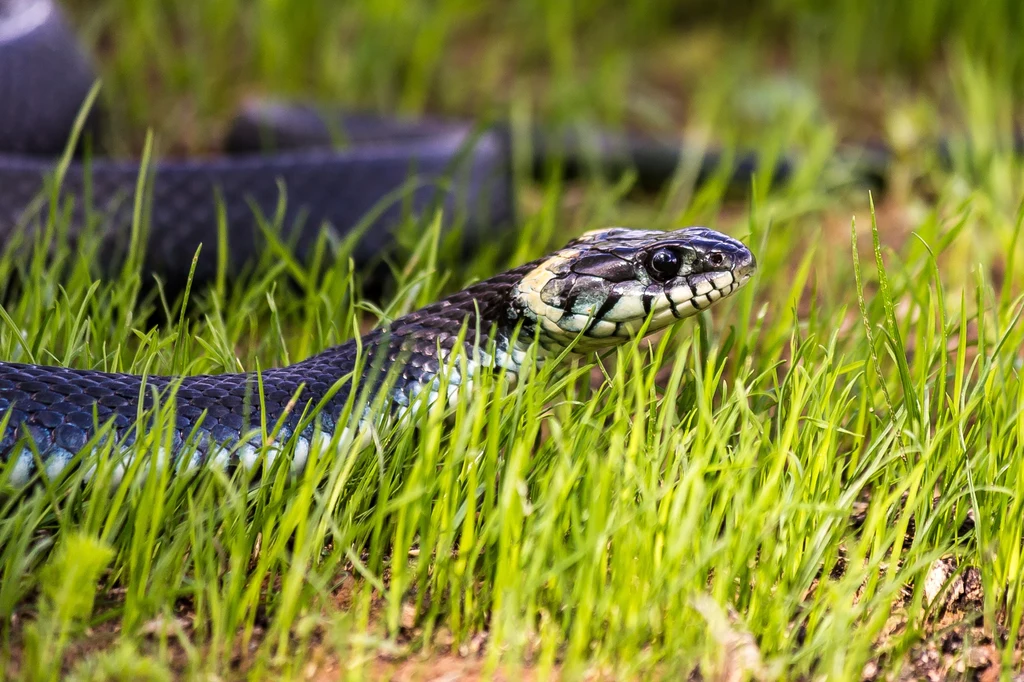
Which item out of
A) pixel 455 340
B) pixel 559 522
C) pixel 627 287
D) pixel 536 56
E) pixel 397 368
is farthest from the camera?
pixel 536 56

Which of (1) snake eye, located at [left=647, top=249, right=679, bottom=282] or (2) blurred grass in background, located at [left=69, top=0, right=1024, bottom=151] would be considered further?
(2) blurred grass in background, located at [left=69, top=0, right=1024, bottom=151]

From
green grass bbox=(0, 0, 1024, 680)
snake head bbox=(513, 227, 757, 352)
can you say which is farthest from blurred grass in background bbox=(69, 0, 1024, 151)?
snake head bbox=(513, 227, 757, 352)

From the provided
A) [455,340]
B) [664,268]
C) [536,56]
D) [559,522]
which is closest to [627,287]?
[664,268]

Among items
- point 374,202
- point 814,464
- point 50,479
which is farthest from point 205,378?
point 374,202

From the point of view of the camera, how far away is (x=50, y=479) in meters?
2.39

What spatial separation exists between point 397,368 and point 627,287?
0.71 meters

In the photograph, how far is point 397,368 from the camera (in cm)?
259

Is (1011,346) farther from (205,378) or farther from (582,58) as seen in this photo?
(582,58)

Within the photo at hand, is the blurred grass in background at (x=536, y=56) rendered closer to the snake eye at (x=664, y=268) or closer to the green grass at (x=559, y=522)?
the green grass at (x=559, y=522)

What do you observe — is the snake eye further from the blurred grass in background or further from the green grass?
the blurred grass in background

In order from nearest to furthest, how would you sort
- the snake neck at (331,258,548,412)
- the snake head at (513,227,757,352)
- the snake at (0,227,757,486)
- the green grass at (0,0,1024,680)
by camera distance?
the green grass at (0,0,1024,680), the snake at (0,227,757,486), the snake neck at (331,258,548,412), the snake head at (513,227,757,352)

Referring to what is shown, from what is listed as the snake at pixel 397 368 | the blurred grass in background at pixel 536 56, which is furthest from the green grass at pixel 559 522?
the blurred grass in background at pixel 536 56

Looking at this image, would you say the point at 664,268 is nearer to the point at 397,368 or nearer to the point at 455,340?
the point at 455,340

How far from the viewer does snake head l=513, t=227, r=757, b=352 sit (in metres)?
2.91
